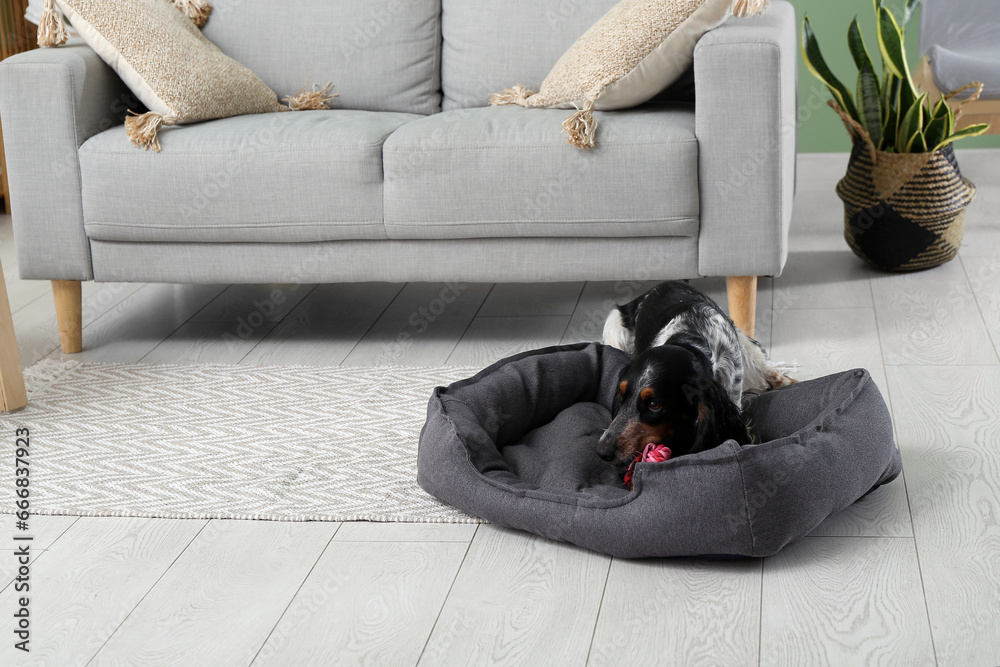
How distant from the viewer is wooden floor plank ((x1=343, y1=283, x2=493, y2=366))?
246cm

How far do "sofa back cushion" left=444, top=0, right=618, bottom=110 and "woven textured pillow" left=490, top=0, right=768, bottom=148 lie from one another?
335 millimetres

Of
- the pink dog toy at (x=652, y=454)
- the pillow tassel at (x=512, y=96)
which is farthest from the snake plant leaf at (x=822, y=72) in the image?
the pink dog toy at (x=652, y=454)

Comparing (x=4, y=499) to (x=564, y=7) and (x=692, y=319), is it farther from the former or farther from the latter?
(x=564, y=7)

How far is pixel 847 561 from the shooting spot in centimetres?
146

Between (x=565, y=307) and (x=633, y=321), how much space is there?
24.2 inches

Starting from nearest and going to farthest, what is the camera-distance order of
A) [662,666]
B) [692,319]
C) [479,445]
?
[662,666] < [479,445] < [692,319]

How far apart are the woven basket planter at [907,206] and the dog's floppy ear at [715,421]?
1.50 metres

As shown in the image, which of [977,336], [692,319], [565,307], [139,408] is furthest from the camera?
[565,307]

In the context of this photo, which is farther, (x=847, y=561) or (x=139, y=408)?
(x=139, y=408)

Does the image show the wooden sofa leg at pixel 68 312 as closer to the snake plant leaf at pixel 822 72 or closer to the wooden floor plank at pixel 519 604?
the wooden floor plank at pixel 519 604

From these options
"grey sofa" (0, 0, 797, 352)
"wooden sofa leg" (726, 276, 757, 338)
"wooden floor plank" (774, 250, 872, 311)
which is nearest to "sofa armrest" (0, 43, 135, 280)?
"grey sofa" (0, 0, 797, 352)

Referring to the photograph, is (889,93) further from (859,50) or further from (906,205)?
(906,205)

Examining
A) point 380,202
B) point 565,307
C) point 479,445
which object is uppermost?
point 380,202

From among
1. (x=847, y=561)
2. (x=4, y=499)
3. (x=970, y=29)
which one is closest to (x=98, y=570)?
(x=4, y=499)
